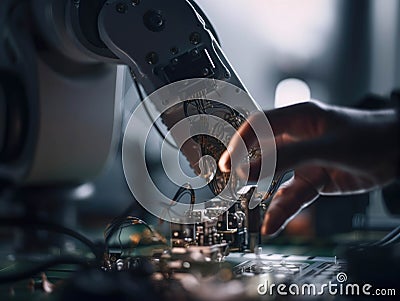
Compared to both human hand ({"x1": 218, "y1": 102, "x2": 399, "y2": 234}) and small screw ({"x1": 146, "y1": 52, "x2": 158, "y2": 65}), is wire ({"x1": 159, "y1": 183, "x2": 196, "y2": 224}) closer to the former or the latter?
human hand ({"x1": 218, "y1": 102, "x2": 399, "y2": 234})

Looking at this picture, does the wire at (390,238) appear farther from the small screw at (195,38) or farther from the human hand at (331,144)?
the small screw at (195,38)

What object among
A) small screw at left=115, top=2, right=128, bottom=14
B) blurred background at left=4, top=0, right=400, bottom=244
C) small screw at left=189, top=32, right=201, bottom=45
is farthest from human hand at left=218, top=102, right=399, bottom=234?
small screw at left=115, top=2, right=128, bottom=14

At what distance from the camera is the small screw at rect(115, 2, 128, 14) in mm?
961

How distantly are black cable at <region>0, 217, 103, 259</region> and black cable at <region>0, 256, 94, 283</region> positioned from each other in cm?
3

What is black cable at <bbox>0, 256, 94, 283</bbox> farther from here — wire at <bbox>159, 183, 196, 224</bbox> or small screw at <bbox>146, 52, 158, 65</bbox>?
small screw at <bbox>146, 52, 158, 65</bbox>

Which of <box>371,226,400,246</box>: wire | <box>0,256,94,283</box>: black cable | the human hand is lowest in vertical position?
<box>0,256,94,283</box>: black cable

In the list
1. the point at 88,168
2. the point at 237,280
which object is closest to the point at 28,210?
the point at 88,168

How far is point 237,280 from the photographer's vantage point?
0.93m

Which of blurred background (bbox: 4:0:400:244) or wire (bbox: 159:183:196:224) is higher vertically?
blurred background (bbox: 4:0:400:244)

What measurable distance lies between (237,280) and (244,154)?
0.59 feet

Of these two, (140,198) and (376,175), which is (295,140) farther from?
(140,198)

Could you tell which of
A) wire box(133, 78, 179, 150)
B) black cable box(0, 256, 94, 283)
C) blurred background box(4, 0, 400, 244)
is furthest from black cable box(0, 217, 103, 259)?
blurred background box(4, 0, 400, 244)

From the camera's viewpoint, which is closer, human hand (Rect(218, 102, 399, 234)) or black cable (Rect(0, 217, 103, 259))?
human hand (Rect(218, 102, 399, 234))

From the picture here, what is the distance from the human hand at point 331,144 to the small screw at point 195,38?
0.45ft
